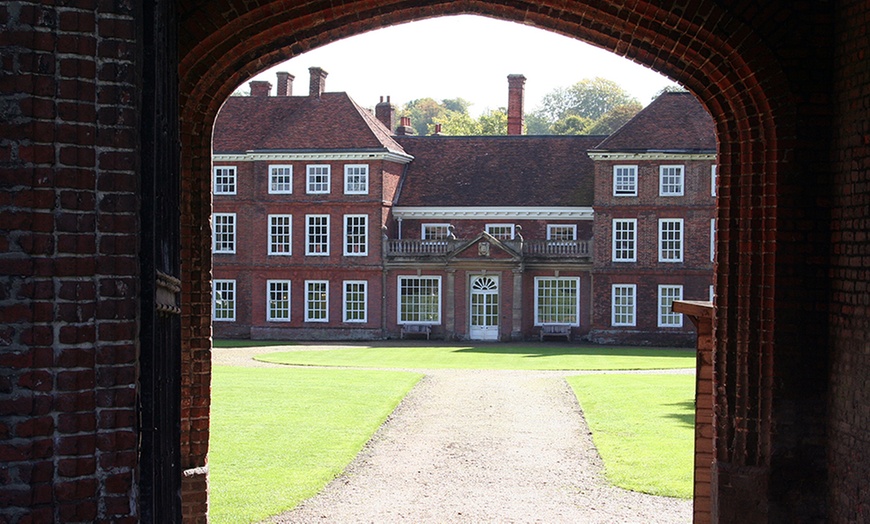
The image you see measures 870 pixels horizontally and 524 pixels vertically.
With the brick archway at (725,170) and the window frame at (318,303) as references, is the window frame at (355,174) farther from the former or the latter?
the brick archway at (725,170)

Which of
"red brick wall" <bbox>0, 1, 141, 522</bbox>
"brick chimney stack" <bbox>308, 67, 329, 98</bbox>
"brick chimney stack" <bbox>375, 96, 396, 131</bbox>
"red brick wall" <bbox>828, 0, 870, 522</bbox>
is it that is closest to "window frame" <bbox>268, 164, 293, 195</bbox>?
"brick chimney stack" <bbox>308, 67, 329, 98</bbox>

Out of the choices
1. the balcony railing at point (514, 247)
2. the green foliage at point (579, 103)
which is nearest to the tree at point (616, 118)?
the green foliage at point (579, 103)

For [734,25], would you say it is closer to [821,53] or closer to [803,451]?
[821,53]

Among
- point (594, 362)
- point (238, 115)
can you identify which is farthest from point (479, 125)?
point (594, 362)

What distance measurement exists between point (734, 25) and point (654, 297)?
32.0 metres

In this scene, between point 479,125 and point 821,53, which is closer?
point 821,53

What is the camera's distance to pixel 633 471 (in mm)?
13148

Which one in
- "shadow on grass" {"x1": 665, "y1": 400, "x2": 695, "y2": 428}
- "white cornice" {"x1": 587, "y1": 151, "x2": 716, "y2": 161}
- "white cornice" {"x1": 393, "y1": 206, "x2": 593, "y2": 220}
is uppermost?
"white cornice" {"x1": 587, "y1": 151, "x2": 716, "y2": 161}

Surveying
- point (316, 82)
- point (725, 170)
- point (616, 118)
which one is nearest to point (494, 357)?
point (316, 82)

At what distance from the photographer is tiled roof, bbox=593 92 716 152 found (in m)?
39.0

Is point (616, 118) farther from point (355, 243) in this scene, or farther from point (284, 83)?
point (355, 243)

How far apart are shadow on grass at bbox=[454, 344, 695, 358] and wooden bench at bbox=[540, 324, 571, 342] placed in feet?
5.02

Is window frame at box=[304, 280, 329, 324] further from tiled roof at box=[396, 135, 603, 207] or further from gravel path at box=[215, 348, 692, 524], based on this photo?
gravel path at box=[215, 348, 692, 524]

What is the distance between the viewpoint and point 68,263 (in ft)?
13.1
